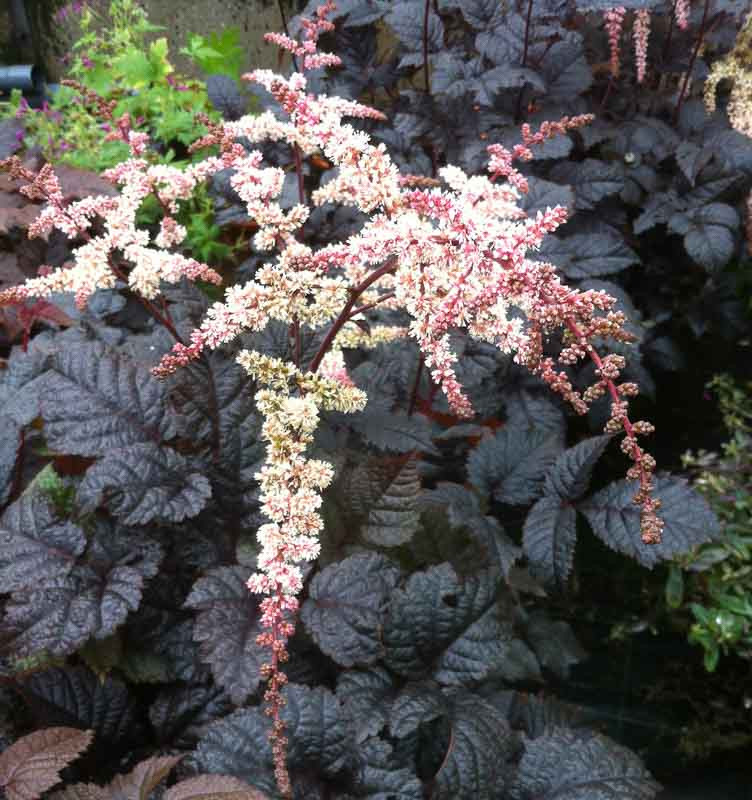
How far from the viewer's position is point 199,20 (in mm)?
3129

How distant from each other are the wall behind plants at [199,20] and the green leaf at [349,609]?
2.34 m

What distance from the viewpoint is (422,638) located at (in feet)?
3.43

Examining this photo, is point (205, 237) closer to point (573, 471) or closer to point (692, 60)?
point (573, 471)

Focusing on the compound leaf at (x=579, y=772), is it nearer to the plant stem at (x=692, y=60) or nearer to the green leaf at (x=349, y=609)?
the green leaf at (x=349, y=609)

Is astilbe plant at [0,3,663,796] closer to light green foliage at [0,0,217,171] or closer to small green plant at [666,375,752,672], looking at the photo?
small green plant at [666,375,752,672]

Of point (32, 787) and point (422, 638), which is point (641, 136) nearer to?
point (422, 638)

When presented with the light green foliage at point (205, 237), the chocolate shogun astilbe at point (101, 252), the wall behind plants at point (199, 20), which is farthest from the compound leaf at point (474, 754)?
the wall behind plants at point (199, 20)

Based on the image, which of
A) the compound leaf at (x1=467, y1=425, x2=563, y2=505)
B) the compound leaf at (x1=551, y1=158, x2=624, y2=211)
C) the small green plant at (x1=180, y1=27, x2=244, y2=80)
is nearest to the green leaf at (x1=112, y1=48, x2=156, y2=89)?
the small green plant at (x1=180, y1=27, x2=244, y2=80)

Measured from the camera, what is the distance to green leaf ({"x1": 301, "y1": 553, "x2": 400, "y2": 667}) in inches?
39.2

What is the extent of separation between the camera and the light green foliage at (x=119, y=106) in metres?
2.15

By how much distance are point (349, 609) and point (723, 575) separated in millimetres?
966

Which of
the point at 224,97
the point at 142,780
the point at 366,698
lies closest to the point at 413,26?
the point at 224,97

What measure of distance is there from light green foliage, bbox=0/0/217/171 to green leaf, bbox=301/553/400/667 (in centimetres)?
134

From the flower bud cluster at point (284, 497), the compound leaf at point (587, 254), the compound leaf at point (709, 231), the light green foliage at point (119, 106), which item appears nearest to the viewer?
the flower bud cluster at point (284, 497)
